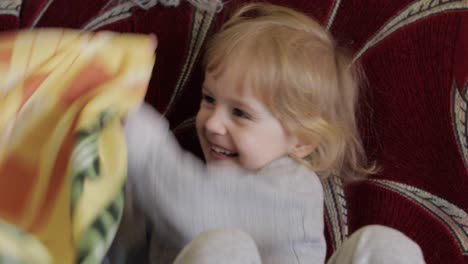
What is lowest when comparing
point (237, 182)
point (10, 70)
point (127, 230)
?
point (127, 230)

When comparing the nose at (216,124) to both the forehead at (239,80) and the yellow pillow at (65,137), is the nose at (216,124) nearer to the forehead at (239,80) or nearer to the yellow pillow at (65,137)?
the forehead at (239,80)

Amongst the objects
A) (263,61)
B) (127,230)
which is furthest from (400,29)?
(127,230)

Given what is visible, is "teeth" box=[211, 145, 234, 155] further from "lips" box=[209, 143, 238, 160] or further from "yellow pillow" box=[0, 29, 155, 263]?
"yellow pillow" box=[0, 29, 155, 263]

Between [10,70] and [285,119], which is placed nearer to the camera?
[10,70]

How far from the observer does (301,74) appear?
851 millimetres

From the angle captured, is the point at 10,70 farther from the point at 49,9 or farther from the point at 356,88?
the point at 356,88

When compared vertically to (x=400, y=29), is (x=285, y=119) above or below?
below

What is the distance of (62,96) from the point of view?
2.19ft

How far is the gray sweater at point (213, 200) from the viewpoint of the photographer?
2.35 ft

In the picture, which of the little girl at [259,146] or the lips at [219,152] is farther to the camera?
the lips at [219,152]

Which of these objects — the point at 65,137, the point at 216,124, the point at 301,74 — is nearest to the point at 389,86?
the point at 301,74

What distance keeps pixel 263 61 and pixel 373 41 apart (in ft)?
0.51

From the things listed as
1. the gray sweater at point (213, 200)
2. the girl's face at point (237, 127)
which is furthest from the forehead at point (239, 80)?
the gray sweater at point (213, 200)

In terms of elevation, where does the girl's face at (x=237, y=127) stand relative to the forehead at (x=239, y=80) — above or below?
below
